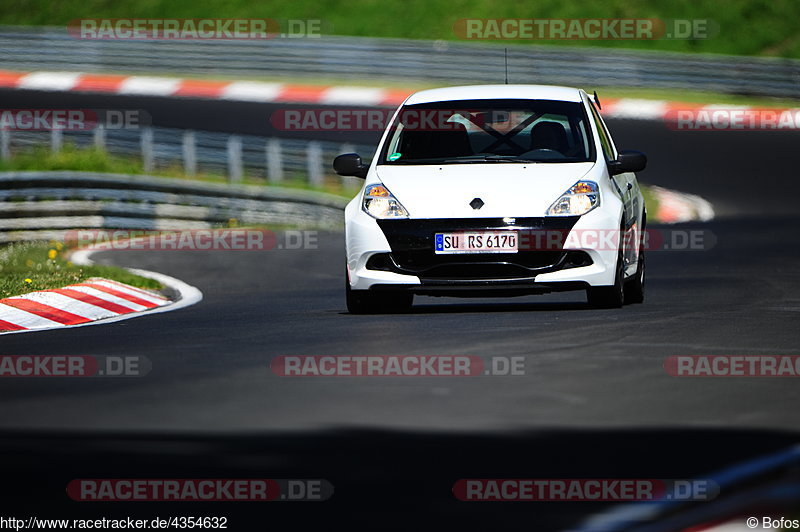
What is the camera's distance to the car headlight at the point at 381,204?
36.9 ft

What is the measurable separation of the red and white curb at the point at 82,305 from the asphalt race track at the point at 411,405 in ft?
1.73

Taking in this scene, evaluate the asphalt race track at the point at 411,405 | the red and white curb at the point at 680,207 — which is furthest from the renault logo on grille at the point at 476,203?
the red and white curb at the point at 680,207

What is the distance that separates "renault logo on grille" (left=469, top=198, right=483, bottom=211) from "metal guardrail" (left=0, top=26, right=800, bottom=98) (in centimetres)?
2527

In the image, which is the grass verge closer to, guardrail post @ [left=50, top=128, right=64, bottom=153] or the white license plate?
the white license plate

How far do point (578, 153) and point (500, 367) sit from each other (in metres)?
3.49

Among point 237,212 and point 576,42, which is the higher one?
point 576,42

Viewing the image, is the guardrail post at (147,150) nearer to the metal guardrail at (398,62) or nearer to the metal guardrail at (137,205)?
the metal guardrail at (137,205)

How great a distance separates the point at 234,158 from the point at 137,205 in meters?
4.42

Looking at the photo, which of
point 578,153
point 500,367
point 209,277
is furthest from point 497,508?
point 209,277

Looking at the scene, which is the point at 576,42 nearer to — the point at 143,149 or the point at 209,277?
the point at 143,149

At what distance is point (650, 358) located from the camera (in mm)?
9039

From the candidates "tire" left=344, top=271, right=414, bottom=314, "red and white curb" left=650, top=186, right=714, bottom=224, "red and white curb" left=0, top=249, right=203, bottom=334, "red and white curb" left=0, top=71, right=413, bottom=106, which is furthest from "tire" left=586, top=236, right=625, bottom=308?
→ "red and white curb" left=0, top=71, right=413, bottom=106

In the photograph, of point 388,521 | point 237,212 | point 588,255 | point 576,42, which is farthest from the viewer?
point 576,42

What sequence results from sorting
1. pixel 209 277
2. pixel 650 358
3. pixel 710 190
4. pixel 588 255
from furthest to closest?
pixel 710 190, pixel 209 277, pixel 588 255, pixel 650 358
